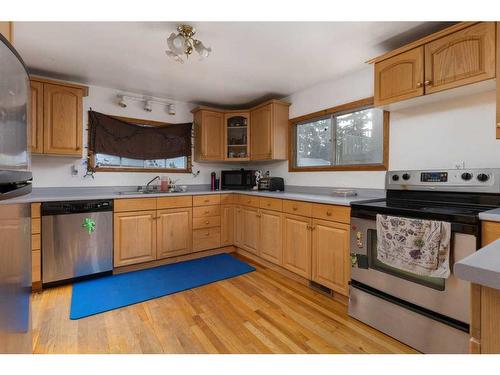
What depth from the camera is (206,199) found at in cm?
335

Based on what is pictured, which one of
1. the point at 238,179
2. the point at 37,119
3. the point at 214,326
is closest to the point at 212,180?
the point at 238,179

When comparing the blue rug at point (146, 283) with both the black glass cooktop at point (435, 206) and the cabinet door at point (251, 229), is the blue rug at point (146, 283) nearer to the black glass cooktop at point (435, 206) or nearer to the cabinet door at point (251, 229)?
the cabinet door at point (251, 229)

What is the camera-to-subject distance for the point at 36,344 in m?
1.60

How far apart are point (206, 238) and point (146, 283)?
98 cm

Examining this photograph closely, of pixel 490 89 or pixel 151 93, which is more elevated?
pixel 151 93

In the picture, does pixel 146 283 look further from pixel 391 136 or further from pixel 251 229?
pixel 391 136

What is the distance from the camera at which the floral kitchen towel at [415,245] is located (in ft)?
4.78

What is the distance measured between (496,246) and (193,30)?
2142 mm

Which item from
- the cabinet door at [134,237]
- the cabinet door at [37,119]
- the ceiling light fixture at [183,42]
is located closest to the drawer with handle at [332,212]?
the ceiling light fixture at [183,42]
